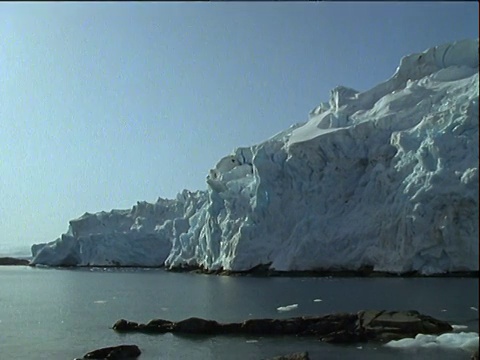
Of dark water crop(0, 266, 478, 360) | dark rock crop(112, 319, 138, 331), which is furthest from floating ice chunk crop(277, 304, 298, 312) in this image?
dark rock crop(112, 319, 138, 331)

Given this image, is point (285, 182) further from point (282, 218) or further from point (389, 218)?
point (389, 218)

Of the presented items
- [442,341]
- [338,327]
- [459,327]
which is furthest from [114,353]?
[459,327]

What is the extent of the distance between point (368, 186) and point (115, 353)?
27005 mm

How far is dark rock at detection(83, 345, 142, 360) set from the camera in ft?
45.5

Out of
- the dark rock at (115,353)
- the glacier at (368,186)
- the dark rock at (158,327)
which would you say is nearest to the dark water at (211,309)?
the dark rock at (115,353)

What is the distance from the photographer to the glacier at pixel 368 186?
3359 cm

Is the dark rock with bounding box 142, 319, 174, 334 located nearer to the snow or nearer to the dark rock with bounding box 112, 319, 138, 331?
the dark rock with bounding box 112, 319, 138, 331

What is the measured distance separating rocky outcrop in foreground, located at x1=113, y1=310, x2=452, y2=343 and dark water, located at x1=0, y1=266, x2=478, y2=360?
0.65m

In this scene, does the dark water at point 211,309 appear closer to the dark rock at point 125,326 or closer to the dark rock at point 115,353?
the dark rock at point 115,353

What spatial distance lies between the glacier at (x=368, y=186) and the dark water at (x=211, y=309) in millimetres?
1949

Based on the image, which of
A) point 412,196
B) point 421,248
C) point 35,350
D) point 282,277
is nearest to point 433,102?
point 412,196

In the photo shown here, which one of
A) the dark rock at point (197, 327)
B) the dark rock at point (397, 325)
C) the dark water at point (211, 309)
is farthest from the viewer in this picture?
the dark rock at point (197, 327)

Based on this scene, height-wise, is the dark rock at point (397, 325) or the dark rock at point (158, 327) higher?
the dark rock at point (397, 325)

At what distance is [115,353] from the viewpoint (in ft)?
45.9
